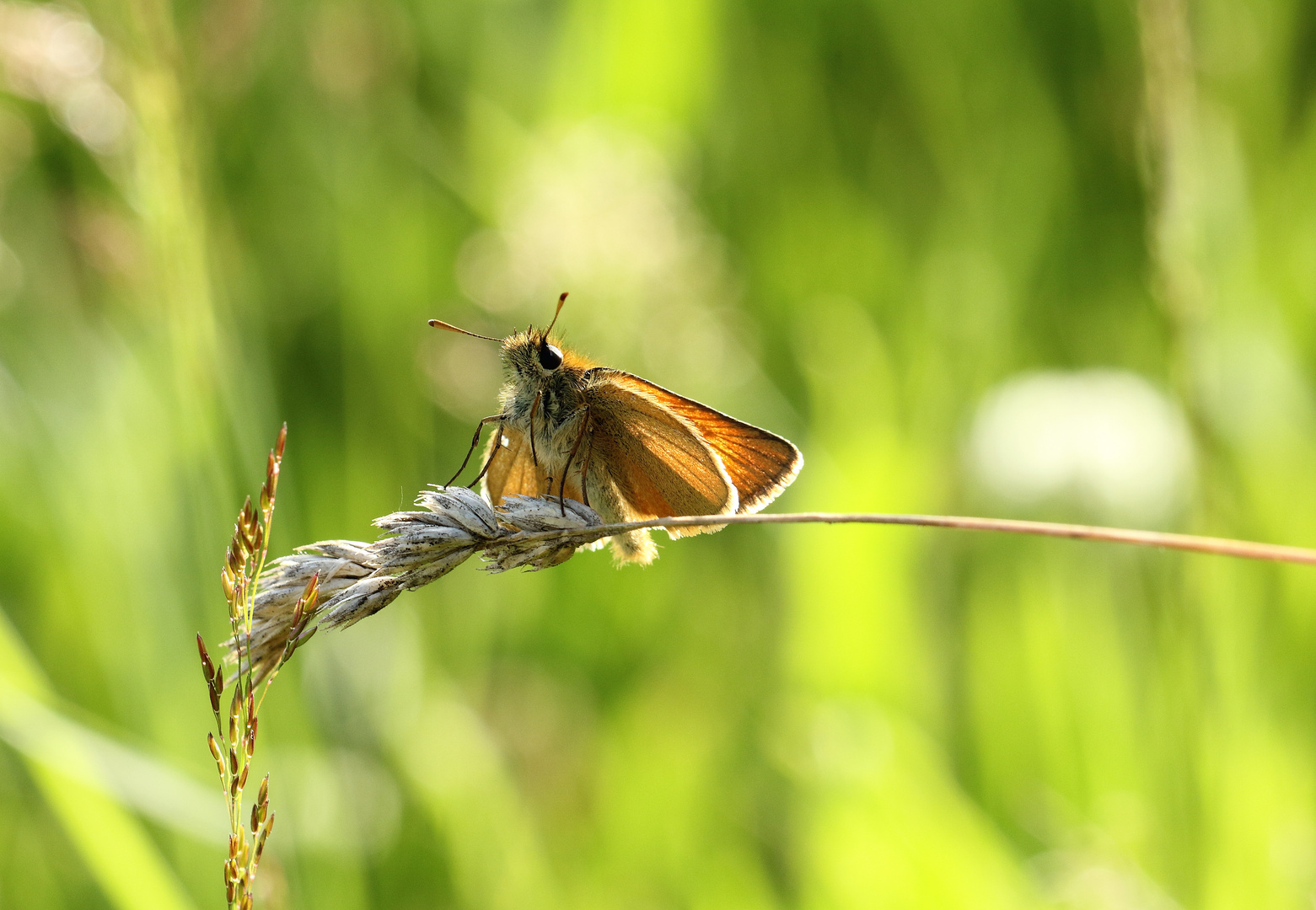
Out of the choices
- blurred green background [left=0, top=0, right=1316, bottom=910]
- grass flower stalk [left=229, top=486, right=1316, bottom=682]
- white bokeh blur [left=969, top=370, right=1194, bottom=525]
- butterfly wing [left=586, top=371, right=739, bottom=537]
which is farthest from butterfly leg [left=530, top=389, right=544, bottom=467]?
white bokeh blur [left=969, top=370, right=1194, bottom=525]

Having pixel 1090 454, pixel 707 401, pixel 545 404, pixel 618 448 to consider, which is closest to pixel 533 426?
pixel 545 404

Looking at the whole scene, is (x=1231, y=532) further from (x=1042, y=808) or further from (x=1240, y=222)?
(x=1240, y=222)

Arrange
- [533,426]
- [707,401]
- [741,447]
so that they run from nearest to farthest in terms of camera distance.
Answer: [741,447] < [533,426] < [707,401]

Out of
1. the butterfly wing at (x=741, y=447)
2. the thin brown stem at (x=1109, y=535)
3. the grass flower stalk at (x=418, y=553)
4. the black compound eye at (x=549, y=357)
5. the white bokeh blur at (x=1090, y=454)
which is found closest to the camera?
the thin brown stem at (x=1109, y=535)

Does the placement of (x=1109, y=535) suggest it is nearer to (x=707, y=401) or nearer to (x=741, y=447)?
(x=741, y=447)

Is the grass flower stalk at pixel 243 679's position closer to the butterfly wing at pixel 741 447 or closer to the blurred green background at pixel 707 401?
the blurred green background at pixel 707 401

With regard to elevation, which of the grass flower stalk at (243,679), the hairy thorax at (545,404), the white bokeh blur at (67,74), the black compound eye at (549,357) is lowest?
the grass flower stalk at (243,679)

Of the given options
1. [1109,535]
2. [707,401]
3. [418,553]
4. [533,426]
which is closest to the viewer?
[1109,535]

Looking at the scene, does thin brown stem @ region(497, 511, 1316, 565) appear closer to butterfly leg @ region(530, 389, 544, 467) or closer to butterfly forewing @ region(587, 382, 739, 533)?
butterfly forewing @ region(587, 382, 739, 533)

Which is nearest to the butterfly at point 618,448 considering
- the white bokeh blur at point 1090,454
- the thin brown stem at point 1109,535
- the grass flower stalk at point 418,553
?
the grass flower stalk at point 418,553
